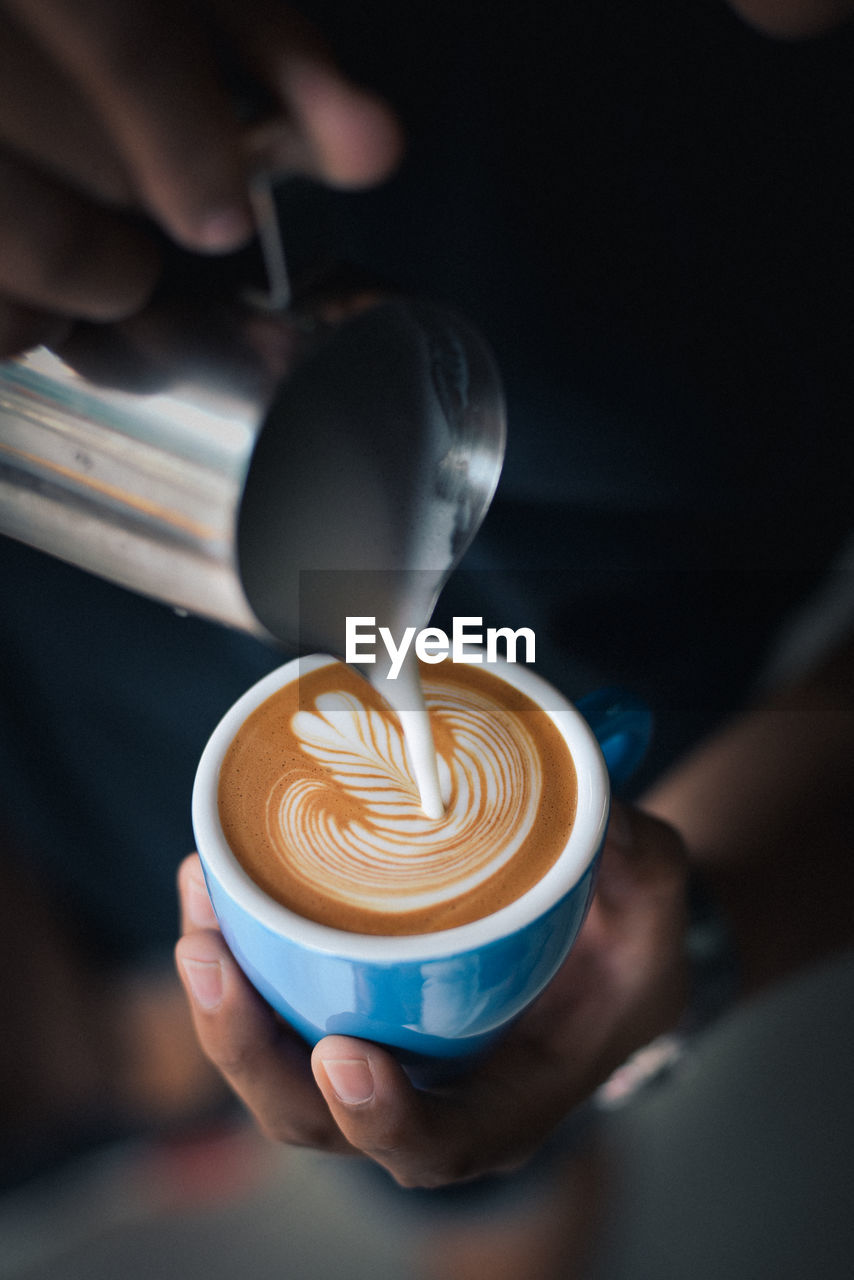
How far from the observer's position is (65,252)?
364 millimetres

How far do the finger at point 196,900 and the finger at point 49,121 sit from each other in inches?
17.3

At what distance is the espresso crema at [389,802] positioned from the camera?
0.56 m

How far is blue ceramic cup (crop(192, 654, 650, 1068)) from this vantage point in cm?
52

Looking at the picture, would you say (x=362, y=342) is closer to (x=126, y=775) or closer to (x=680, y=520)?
(x=680, y=520)

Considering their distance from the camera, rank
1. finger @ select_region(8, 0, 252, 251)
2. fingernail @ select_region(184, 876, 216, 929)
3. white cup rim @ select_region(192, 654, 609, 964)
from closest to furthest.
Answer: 1. finger @ select_region(8, 0, 252, 251)
2. white cup rim @ select_region(192, 654, 609, 964)
3. fingernail @ select_region(184, 876, 216, 929)

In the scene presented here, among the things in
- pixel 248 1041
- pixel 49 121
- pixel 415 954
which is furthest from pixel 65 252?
pixel 248 1041

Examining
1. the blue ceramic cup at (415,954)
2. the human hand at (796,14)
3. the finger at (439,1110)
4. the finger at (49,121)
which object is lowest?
the finger at (439,1110)

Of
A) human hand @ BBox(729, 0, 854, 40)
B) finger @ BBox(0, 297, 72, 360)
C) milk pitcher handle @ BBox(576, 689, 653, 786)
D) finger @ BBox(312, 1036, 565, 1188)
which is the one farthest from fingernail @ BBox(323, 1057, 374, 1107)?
human hand @ BBox(729, 0, 854, 40)

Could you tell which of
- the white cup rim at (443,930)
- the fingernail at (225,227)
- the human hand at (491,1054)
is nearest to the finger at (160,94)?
the fingernail at (225,227)

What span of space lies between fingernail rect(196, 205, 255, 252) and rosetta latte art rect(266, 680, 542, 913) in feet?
1.13

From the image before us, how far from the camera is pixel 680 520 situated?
3.00 ft

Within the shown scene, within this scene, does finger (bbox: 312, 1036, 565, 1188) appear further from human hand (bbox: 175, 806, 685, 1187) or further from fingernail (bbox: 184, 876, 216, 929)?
fingernail (bbox: 184, 876, 216, 929)

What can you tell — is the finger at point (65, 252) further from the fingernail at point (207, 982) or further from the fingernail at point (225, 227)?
the fingernail at point (207, 982)

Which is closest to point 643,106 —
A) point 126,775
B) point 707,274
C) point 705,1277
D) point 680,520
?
point 707,274
